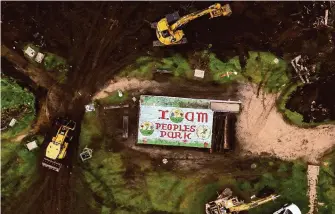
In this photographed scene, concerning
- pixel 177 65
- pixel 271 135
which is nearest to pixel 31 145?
pixel 177 65

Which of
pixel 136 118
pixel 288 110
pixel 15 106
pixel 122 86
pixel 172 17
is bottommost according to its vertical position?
pixel 136 118

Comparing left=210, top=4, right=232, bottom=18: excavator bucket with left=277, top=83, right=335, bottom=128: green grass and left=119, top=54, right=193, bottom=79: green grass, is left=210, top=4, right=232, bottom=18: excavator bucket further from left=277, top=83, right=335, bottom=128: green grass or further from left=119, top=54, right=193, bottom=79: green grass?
left=277, top=83, right=335, bottom=128: green grass

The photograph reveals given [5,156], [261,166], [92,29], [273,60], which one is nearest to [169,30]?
[92,29]

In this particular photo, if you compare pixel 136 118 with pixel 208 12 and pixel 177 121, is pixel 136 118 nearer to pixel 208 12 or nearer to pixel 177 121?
pixel 177 121

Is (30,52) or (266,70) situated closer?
(30,52)

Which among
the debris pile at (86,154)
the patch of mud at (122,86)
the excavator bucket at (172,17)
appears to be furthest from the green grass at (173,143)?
the excavator bucket at (172,17)

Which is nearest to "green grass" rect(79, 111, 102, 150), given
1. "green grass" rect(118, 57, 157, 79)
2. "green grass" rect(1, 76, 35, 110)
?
"green grass" rect(118, 57, 157, 79)

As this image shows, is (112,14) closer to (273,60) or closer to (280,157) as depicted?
(273,60)
